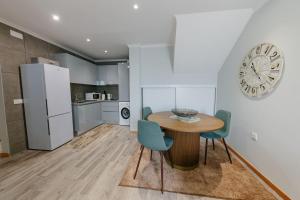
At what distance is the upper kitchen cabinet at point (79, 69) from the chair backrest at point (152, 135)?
10.2 ft

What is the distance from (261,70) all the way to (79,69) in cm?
442

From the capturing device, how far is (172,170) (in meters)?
2.09

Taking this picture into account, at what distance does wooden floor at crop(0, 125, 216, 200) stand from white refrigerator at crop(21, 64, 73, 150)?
0.28 m

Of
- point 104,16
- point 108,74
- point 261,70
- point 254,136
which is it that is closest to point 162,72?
point 104,16

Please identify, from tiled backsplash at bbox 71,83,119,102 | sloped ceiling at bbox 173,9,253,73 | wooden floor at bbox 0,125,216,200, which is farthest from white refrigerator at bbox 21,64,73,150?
sloped ceiling at bbox 173,9,253,73

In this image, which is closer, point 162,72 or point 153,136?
point 153,136

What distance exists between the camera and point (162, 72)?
3.80 metres

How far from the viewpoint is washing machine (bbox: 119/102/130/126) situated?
4.46m

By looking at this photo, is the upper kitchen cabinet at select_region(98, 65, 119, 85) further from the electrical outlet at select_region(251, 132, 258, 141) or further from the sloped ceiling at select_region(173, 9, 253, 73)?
the electrical outlet at select_region(251, 132, 258, 141)

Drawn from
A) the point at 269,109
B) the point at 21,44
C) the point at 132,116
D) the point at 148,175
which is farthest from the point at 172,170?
the point at 21,44

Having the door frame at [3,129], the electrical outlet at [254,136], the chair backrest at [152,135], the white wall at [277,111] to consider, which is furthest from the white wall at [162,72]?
the door frame at [3,129]

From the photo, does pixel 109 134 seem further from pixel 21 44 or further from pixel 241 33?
pixel 241 33

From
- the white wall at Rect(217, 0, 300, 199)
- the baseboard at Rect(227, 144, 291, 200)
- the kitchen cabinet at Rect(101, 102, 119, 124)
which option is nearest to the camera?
the white wall at Rect(217, 0, 300, 199)

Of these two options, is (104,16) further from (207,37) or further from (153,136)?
(153,136)
